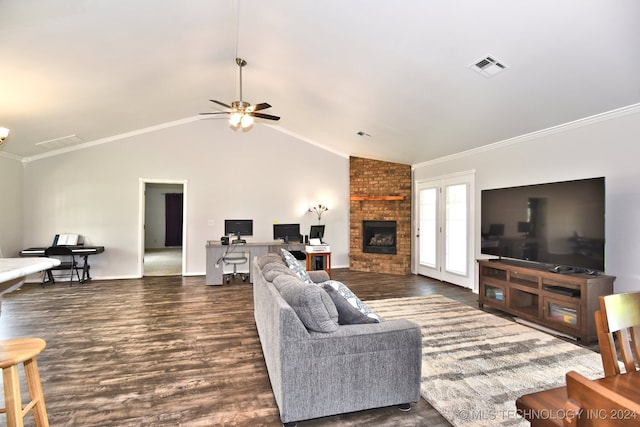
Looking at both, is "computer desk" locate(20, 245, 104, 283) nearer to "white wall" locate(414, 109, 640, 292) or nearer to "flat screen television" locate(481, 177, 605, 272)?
"flat screen television" locate(481, 177, 605, 272)

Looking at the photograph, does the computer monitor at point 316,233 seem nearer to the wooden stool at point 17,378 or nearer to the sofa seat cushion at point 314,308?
the sofa seat cushion at point 314,308

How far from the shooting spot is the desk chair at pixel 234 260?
6189 millimetres

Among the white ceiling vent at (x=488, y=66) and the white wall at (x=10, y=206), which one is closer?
the white ceiling vent at (x=488, y=66)

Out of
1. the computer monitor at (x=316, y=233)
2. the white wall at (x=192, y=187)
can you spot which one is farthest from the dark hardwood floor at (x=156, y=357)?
the computer monitor at (x=316, y=233)

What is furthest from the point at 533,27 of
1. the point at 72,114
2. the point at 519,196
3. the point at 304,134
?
the point at 72,114

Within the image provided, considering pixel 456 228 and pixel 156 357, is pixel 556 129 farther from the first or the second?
pixel 156 357

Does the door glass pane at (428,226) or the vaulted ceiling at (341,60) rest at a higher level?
the vaulted ceiling at (341,60)

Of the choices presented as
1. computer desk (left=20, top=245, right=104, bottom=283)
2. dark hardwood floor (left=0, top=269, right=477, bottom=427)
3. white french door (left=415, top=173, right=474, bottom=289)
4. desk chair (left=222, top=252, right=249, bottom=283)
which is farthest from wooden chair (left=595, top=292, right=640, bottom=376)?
computer desk (left=20, top=245, right=104, bottom=283)

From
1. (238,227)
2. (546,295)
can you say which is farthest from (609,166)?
(238,227)

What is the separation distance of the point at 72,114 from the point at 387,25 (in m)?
→ 4.79

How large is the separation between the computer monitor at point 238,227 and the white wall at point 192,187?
222mm

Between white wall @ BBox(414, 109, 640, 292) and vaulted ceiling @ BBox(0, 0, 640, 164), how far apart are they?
0.71ft

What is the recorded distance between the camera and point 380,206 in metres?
7.37

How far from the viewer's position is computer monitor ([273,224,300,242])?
6902mm
